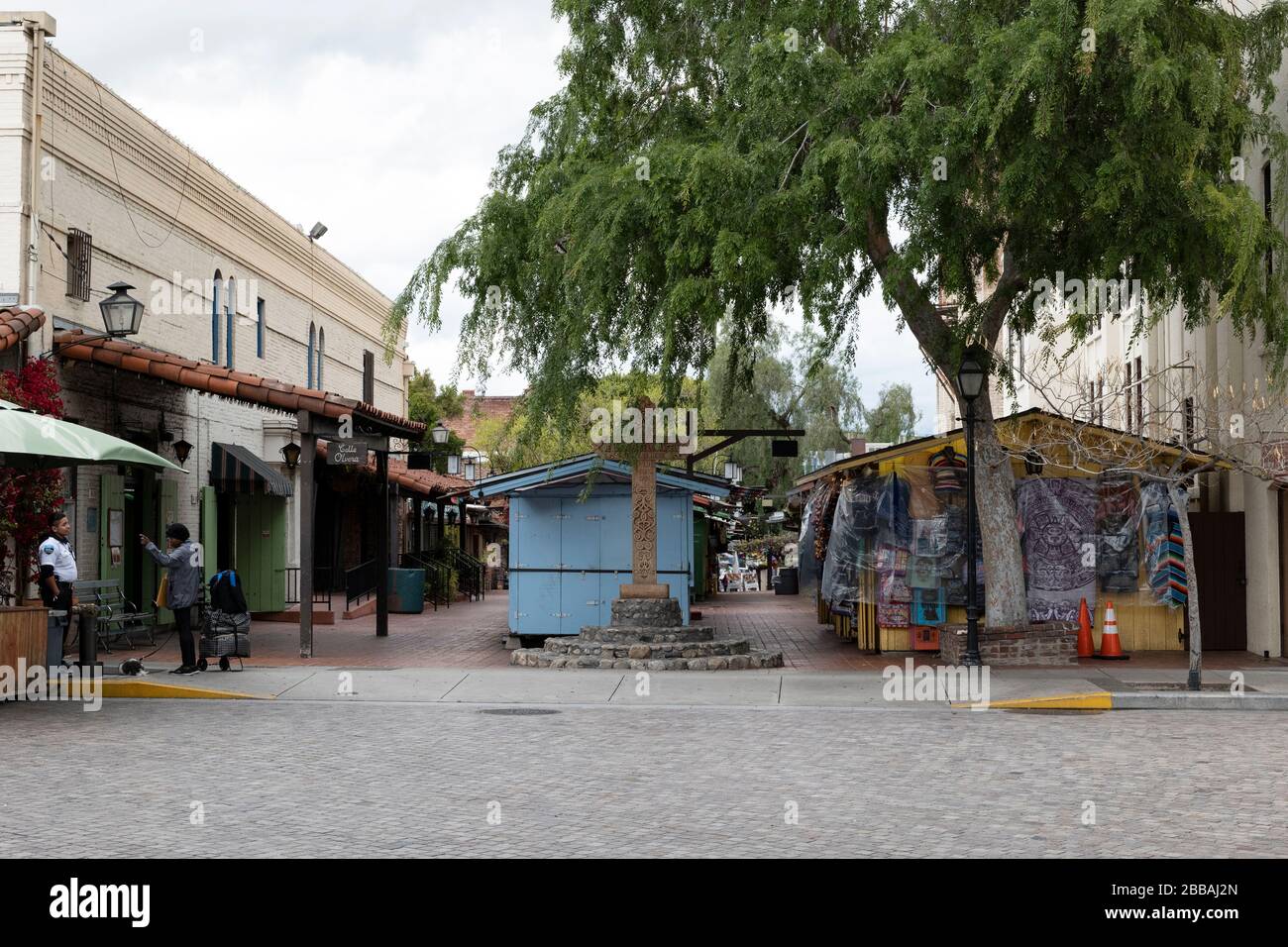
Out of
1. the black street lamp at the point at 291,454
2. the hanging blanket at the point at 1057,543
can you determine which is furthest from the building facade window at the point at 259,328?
the hanging blanket at the point at 1057,543

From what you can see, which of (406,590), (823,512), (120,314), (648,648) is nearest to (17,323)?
(120,314)

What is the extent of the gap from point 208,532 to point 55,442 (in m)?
11.4

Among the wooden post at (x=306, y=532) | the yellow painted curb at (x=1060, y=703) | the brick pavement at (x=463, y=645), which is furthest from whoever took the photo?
the wooden post at (x=306, y=532)

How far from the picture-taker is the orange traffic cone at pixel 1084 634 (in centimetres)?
1945

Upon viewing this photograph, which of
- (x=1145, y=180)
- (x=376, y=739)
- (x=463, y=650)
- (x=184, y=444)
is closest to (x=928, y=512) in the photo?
(x=1145, y=180)

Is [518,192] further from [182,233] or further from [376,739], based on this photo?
[376,739]

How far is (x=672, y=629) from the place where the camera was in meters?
19.0

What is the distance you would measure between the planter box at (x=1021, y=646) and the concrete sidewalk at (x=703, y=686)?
368mm

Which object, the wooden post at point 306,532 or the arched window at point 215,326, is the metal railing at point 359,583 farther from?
the wooden post at point 306,532

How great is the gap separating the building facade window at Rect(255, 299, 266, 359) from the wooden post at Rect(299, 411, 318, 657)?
8.07 metres

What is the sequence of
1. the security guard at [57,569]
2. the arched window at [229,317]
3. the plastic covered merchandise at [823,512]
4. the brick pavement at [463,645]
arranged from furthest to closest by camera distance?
the arched window at [229,317]
the plastic covered merchandise at [823,512]
the brick pavement at [463,645]
the security guard at [57,569]

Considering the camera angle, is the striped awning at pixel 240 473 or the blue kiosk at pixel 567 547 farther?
the striped awning at pixel 240 473

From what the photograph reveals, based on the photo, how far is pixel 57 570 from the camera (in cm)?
1614

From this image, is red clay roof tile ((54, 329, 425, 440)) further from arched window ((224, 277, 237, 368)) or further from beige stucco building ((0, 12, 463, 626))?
arched window ((224, 277, 237, 368))
